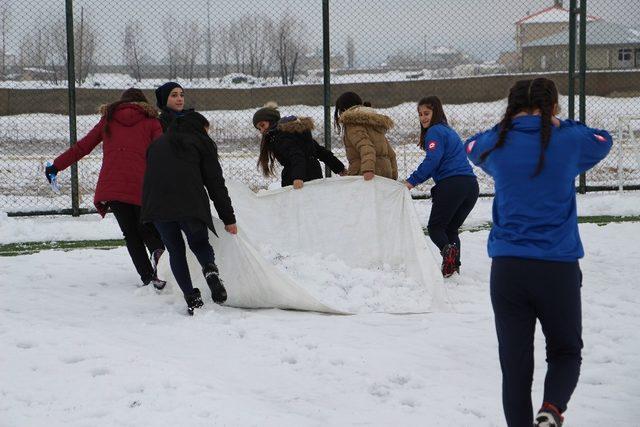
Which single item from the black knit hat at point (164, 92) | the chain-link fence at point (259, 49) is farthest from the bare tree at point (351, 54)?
the black knit hat at point (164, 92)

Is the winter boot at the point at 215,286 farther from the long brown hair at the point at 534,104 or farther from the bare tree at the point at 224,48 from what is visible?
the bare tree at the point at 224,48

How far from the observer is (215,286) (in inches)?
242

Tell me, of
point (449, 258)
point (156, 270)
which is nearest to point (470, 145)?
point (449, 258)

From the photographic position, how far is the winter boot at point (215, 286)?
20.2 ft

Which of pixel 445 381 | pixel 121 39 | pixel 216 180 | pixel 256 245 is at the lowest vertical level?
pixel 445 381

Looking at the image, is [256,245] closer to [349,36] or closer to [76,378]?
[76,378]

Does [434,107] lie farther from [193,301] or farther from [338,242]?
[193,301]

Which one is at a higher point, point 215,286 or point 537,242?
point 537,242

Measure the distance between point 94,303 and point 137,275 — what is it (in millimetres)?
987

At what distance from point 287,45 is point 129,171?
4658 mm

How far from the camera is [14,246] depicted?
920 cm

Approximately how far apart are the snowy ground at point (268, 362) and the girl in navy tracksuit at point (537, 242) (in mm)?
613

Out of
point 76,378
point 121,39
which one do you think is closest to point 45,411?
point 76,378

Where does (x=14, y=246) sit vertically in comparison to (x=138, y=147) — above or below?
below
